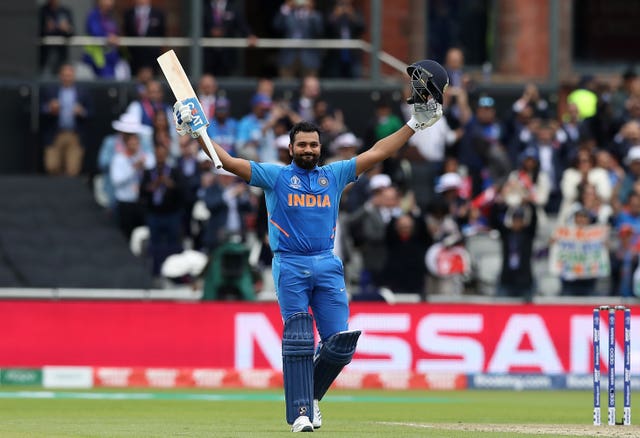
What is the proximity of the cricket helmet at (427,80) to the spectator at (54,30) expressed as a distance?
13.9 metres

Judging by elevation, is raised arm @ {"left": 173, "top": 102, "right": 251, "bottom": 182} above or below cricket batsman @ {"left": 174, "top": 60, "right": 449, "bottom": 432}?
above

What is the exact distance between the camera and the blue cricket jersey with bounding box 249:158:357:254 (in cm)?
1090

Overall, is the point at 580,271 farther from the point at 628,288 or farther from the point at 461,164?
the point at 461,164

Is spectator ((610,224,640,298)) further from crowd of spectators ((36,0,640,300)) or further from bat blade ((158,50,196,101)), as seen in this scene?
bat blade ((158,50,196,101))

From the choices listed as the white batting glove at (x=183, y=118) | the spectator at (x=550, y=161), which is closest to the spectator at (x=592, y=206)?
the spectator at (x=550, y=161)

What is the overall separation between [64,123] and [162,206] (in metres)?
3.02

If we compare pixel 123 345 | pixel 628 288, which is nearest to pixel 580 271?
pixel 628 288

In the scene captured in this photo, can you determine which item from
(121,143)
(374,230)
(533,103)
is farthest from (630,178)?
(121,143)

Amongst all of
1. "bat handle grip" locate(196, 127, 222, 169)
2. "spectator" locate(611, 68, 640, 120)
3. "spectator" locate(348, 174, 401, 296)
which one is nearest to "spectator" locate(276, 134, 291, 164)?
"spectator" locate(348, 174, 401, 296)

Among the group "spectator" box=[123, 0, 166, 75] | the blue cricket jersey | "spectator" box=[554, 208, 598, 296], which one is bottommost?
"spectator" box=[554, 208, 598, 296]

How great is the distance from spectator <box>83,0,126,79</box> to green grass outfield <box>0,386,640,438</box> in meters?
7.25

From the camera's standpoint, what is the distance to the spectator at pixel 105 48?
24.2 meters

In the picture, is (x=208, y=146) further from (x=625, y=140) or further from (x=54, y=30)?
(x=54, y=30)

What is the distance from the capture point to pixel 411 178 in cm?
2336
